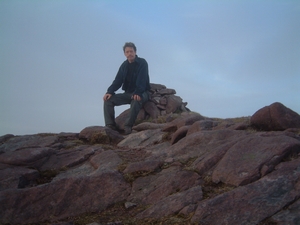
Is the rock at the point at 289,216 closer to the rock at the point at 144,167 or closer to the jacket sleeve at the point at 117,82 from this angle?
the rock at the point at 144,167

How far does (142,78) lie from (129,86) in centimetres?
76

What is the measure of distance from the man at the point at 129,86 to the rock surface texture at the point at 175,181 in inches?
145

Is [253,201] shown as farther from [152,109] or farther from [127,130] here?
[152,109]

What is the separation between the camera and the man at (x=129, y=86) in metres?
11.6

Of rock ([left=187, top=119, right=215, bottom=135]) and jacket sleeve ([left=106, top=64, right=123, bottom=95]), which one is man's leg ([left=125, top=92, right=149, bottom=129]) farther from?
rock ([left=187, top=119, right=215, bottom=135])

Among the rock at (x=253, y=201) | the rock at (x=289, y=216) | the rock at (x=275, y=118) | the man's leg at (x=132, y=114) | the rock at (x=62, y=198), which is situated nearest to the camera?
the rock at (x=289, y=216)

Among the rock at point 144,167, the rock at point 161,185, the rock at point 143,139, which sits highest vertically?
the rock at point 143,139

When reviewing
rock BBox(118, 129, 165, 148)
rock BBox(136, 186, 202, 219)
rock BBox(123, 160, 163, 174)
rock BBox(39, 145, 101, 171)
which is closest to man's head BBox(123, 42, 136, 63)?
rock BBox(118, 129, 165, 148)

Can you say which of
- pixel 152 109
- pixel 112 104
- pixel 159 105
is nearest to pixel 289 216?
pixel 112 104

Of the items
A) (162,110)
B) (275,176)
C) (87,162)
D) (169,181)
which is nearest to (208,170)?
(169,181)

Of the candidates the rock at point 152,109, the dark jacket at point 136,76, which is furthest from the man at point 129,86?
the rock at point 152,109

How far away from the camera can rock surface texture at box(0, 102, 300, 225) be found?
14.4 feet

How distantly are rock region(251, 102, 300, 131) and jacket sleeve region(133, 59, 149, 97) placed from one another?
189 inches

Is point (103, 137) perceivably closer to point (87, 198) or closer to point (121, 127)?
point (121, 127)
